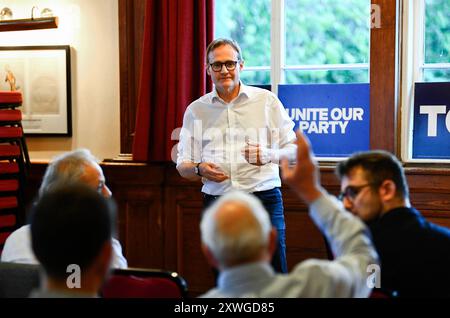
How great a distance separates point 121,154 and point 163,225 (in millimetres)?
549

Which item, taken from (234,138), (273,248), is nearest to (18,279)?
(273,248)

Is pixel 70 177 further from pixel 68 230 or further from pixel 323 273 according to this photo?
pixel 323 273

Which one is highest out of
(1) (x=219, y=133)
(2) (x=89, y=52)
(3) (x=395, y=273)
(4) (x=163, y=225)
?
(2) (x=89, y=52)

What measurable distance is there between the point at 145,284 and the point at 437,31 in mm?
2810

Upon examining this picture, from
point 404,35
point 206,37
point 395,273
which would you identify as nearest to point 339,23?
point 404,35

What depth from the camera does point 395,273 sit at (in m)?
1.81

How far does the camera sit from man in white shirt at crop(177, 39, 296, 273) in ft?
11.3

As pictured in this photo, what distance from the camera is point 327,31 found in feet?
14.0

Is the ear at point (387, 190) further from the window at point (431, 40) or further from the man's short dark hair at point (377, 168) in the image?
the window at point (431, 40)

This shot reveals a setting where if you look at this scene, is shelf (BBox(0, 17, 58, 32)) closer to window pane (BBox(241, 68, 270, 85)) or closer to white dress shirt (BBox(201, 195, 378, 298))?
window pane (BBox(241, 68, 270, 85))

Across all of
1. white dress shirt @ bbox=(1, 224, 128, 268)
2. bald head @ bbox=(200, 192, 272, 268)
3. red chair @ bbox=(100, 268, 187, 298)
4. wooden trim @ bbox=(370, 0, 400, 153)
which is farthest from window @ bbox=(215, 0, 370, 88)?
bald head @ bbox=(200, 192, 272, 268)
